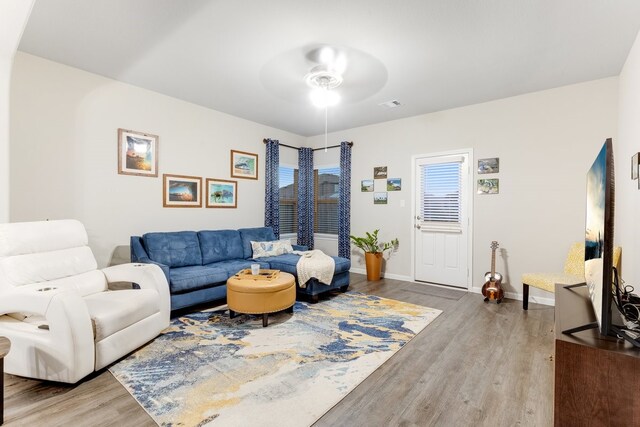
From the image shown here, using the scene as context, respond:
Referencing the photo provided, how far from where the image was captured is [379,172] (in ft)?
18.4

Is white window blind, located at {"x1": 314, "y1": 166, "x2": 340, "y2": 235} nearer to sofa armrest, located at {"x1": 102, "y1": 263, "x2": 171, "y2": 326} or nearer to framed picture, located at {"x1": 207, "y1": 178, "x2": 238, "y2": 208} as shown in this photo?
framed picture, located at {"x1": 207, "y1": 178, "x2": 238, "y2": 208}

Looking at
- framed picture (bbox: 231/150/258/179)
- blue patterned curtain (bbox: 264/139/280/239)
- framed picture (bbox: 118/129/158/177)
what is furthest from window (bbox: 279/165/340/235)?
framed picture (bbox: 118/129/158/177)

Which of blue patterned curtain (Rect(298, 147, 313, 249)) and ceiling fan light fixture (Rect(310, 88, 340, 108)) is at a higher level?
ceiling fan light fixture (Rect(310, 88, 340, 108))

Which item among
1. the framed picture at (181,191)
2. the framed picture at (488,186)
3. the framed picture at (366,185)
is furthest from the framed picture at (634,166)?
the framed picture at (181,191)

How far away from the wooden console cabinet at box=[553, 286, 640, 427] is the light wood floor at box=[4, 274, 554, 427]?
0.68 m

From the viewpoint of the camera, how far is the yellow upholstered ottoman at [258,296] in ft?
10.2

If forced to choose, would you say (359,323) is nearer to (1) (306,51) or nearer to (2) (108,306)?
(2) (108,306)


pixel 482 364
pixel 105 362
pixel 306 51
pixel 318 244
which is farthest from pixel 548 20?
pixel 318 244

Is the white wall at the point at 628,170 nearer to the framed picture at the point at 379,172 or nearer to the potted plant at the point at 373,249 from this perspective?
the potted plant at the point at 373,249

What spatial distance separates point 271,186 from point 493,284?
3.80 meters

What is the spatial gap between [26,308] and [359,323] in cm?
275

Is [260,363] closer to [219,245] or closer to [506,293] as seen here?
[219,245]

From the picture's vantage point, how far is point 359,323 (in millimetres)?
3305

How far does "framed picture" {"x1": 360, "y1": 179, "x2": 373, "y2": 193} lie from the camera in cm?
572
